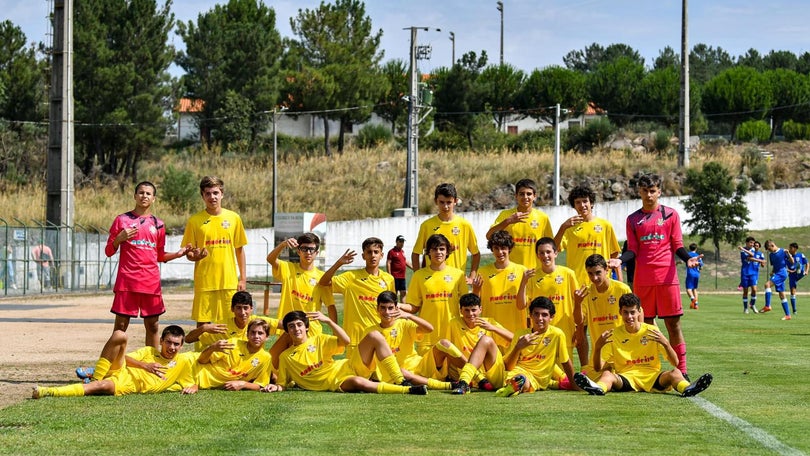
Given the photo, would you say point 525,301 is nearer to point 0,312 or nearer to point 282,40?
point 0,312

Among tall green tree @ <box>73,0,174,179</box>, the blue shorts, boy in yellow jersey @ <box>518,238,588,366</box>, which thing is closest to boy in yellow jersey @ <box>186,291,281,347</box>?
boy in yellow jersey @ <box>518,238,588,366</box>

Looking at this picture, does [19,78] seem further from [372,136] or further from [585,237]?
[585,237]

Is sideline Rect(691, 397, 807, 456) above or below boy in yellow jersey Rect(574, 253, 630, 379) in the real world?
below

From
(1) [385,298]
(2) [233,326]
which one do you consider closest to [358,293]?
(1) [385,298]

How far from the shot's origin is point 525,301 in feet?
39.3

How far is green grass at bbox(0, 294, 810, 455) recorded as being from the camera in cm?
769

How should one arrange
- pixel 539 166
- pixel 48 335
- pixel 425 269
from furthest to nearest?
pixel 539 166 < pixel 48 335 < pixel 425 269

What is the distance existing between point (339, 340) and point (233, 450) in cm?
409

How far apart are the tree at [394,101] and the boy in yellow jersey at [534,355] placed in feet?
235

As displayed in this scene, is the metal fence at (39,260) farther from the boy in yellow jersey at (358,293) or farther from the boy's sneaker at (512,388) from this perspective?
the boy's sneaker at (512,388)

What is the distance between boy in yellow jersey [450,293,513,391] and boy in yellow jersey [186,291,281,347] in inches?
72.8

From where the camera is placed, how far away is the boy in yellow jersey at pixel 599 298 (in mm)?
11609

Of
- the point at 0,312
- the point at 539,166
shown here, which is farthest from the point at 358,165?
the point at 0,312

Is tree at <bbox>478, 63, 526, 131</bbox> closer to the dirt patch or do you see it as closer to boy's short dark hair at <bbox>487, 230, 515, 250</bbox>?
the dirt patch
